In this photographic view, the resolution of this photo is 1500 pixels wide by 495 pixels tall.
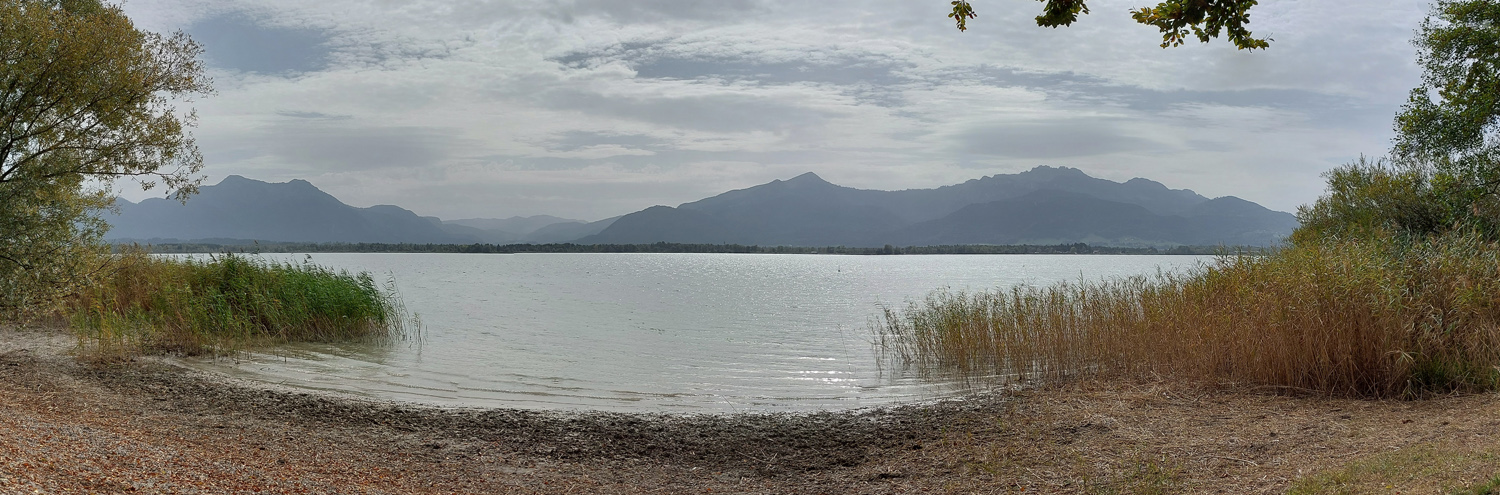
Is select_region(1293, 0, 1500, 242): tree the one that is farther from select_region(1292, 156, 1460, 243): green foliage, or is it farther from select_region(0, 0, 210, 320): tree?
select_region(0, 0, 210, 320): tree

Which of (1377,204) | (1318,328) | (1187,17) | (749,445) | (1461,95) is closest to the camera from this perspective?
(1187,17)

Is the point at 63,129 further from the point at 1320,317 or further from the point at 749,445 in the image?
the point at 1320,317

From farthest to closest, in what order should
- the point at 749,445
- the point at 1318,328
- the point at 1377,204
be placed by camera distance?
the point at 1377,204
the point at 1318,328
the point at 749,445

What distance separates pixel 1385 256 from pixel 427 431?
508 inches

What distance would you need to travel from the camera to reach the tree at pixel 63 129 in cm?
1249

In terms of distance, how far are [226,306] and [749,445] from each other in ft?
48.1

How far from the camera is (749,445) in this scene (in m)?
9.59

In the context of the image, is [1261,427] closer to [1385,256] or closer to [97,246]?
[1385,256]

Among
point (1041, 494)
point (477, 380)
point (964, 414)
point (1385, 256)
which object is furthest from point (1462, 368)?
point (477, 380)

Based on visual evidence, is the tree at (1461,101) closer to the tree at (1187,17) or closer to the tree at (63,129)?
the tree at (1187,17)

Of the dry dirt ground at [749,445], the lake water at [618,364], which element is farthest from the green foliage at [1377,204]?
the dry dirt ground at [749,445]

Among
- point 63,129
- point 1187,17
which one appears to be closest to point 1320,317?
point 1187,17

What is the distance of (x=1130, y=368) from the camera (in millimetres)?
12477

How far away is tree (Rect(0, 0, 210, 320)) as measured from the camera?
12492 millimetres
